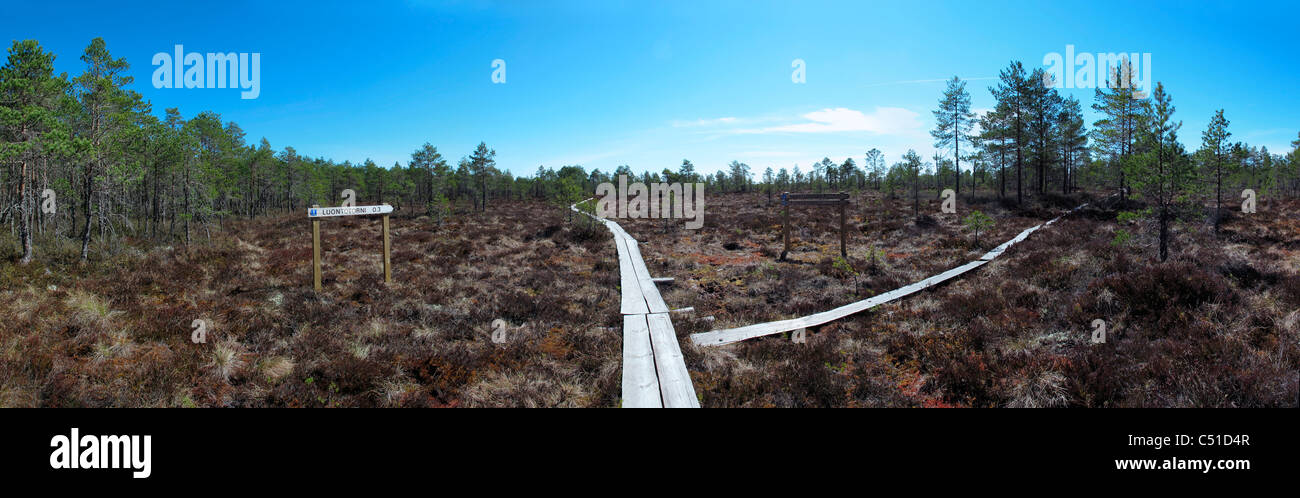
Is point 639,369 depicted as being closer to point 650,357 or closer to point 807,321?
point 650,357

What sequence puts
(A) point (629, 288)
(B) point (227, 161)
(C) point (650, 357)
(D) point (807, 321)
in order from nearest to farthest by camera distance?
(C) point (650, 357) → (D) point (807, 321) → (A) point (629, 288) → (B) point (227, 161)

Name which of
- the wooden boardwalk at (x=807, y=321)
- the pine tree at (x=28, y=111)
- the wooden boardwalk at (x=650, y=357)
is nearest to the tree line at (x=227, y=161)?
the pine tree at (x=28, y=111)

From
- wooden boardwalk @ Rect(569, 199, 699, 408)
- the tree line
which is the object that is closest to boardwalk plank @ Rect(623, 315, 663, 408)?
wooden boardwalk @ Rect(569, 199, 699, 408)

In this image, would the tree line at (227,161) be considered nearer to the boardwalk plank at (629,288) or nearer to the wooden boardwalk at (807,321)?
the wooden boardwalk at (807,321)

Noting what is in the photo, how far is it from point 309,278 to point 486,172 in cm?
3817

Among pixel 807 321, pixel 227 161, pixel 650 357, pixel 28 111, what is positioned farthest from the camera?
pixel 227 161

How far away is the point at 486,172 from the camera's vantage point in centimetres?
4884

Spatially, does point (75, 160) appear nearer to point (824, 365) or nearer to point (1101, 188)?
point (824, 365)

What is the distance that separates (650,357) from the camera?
6402 millimetres

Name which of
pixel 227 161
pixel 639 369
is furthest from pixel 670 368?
pixel 227 161

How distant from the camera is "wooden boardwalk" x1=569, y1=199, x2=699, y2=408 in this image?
198 inches

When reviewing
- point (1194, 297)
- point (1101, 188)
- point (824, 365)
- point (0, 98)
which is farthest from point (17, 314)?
point (1101, 188)

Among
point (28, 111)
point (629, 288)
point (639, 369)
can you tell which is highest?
point (28, 111)
